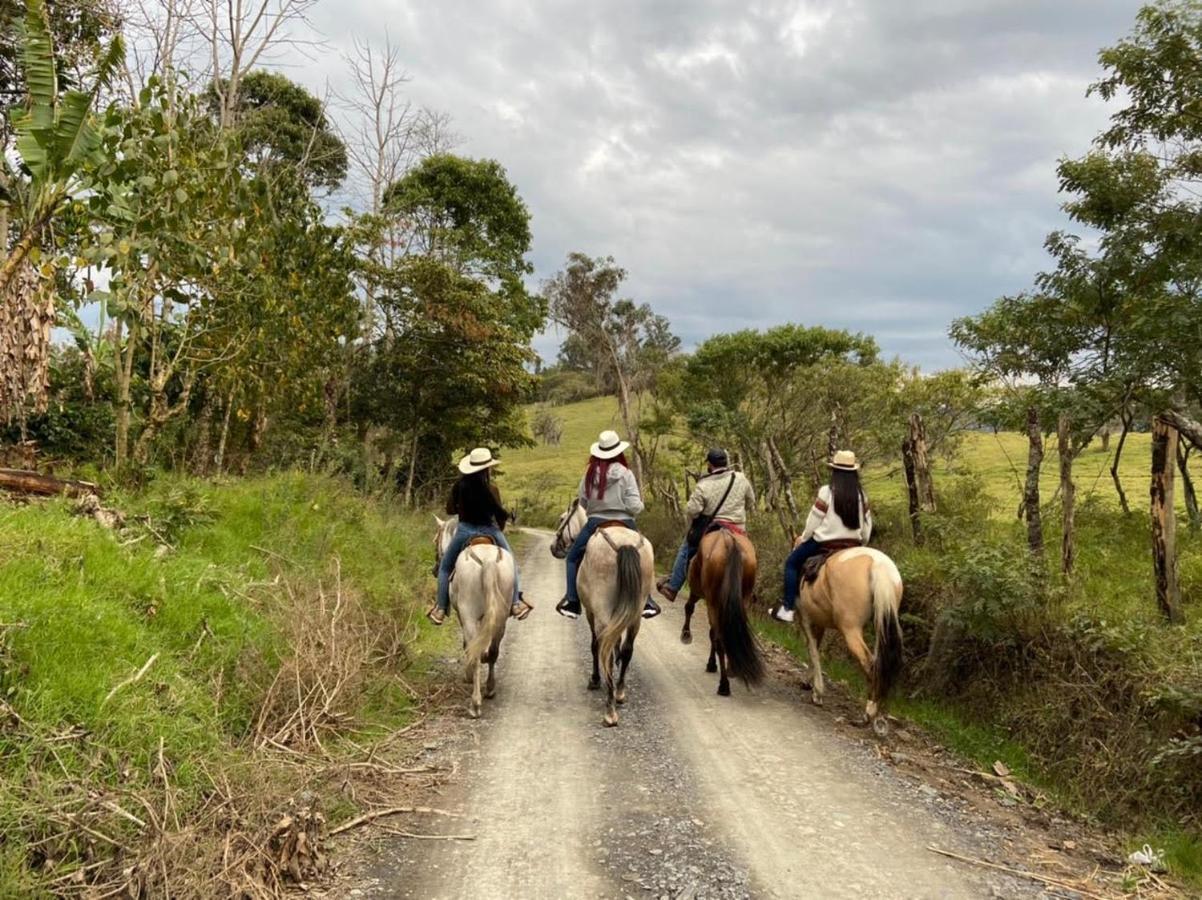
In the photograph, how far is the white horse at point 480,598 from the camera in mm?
6562

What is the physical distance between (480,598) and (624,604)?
1.36m

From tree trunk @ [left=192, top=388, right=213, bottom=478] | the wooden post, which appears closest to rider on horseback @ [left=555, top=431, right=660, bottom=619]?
the wooden post

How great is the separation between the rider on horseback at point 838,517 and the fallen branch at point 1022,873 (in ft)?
11.0

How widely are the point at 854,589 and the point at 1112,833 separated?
2420mm

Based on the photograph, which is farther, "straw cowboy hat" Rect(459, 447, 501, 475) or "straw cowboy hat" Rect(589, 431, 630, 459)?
"straw cowboy hat" Rect(589, 431, 630, 459)

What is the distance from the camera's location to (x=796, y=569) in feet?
24.6

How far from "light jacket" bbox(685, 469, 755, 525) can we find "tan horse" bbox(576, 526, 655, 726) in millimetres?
1141

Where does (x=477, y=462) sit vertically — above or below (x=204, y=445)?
above

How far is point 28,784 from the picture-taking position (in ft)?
11.1

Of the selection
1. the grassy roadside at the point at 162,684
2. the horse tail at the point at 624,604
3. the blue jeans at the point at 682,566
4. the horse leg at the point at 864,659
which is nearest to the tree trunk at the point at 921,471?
the blue jeans at the point at 682,566

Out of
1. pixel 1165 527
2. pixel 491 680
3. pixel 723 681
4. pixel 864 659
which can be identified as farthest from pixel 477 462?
pixel 1165 527

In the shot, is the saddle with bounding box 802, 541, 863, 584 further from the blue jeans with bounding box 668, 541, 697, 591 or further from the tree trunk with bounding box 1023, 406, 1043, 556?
the tree trunk with bounding box 1023, 406, 1043, 556

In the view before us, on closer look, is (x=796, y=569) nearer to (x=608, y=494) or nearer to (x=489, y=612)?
(x=608, y=494)

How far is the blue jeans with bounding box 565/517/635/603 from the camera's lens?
7.34 m
